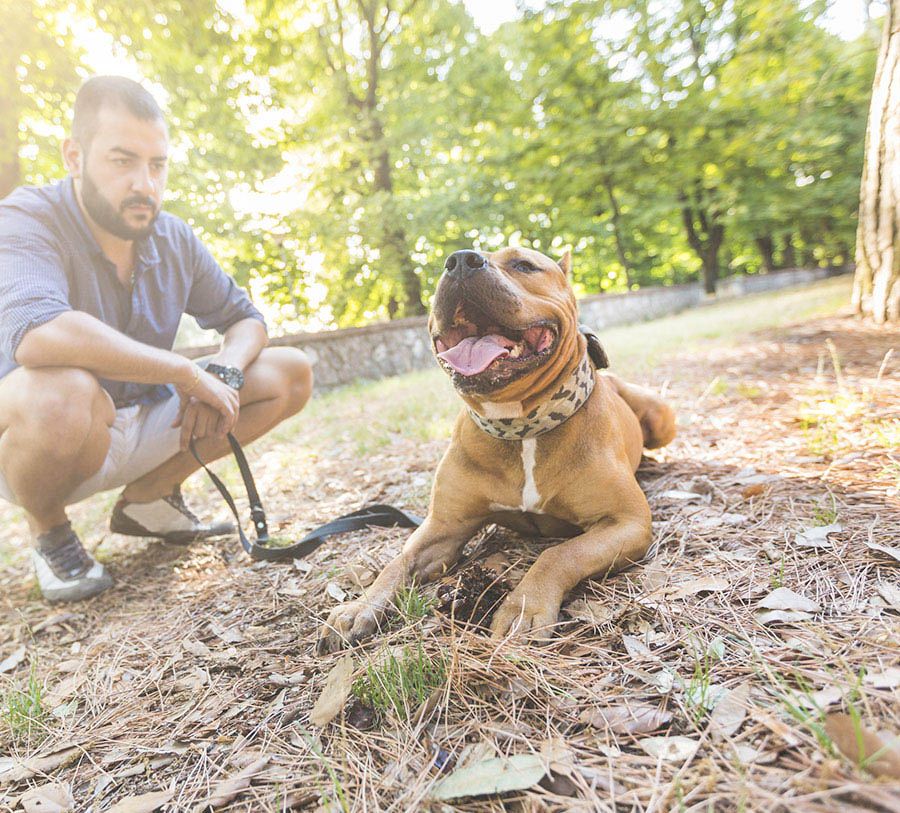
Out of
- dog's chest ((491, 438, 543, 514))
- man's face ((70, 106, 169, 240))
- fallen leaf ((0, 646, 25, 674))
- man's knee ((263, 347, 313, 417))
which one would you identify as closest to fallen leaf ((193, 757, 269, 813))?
dog's chest ((491, 438, 543, 514))

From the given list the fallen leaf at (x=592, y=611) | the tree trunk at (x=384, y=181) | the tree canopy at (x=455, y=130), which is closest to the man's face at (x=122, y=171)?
the fallen leaf at (x=592, y=611)

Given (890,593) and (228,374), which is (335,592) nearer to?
(228,374)

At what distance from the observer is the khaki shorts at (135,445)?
2607 mm

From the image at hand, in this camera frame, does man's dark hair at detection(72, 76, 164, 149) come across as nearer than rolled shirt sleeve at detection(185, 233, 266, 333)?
Yes

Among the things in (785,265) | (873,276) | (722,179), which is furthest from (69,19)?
(785,265)

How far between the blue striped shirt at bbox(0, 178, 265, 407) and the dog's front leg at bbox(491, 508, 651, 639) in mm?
2109

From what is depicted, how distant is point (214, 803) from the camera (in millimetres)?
1039

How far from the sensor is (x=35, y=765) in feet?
4.13

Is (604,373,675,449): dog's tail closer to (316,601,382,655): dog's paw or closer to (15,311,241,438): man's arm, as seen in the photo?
(316,601,382,655): dog's paw

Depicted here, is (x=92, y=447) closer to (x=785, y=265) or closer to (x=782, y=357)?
(x=782, y=357)

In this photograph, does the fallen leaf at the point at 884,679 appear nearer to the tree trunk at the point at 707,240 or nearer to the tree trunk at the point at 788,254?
the tree trunk at the point at 707,240

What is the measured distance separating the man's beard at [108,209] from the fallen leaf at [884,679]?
3.12 metres

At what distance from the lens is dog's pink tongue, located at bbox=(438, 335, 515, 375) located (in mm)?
1666

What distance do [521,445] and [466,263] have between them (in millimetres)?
655
